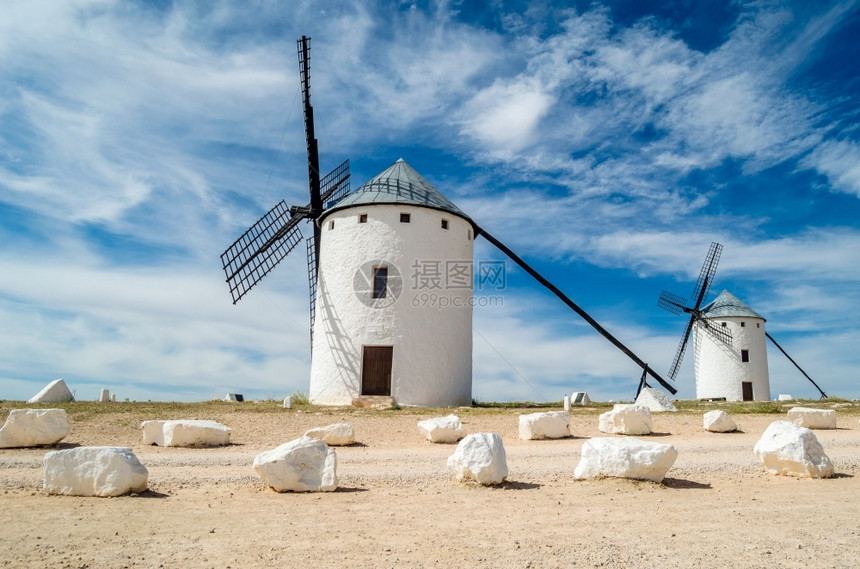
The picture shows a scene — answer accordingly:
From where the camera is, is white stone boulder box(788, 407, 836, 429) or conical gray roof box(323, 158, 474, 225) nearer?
white stone boulder box(788, 407, 836, 429)

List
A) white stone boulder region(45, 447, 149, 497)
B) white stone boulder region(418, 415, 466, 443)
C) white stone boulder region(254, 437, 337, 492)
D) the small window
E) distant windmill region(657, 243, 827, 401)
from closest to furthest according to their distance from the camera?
white stone boulder region(45, 447, 149, 497)
white stone boulder region(254, 437, 337, 492)
white stone boulder region(418, 415, 466, 443)
the small window
distant windmill region(657, 243, 827, 401)

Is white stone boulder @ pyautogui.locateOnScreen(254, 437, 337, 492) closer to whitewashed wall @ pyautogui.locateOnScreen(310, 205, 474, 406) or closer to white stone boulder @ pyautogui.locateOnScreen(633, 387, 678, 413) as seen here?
white stone boulder @ pyautogui.locateOnScreen(633, 387, 678, 413)

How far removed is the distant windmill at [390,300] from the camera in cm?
1962

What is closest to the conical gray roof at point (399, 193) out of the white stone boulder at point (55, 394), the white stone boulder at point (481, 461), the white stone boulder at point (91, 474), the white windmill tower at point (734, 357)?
the white stone boulder at point (55, 394)

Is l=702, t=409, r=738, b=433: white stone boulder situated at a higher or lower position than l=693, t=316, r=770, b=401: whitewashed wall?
lower

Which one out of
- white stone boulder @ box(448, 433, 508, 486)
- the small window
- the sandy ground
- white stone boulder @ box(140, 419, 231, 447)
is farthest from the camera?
the small window

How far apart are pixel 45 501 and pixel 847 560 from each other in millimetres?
7493

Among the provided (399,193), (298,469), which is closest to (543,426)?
(298,469)

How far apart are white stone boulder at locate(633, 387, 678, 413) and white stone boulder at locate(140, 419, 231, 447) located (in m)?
11.3

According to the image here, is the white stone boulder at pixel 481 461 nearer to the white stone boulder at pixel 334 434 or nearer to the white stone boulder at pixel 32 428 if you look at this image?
the white stone boulder at pixel 334 434

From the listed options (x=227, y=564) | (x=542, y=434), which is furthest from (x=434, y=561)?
(x=542, y=434)

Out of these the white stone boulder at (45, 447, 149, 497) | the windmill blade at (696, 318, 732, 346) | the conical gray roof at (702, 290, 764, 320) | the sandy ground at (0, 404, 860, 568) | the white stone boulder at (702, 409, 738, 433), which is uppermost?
the conical gray roof at (702, 290, 764, 320)

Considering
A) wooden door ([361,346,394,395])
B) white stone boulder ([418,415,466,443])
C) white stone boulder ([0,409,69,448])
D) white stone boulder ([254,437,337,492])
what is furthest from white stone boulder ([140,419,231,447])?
wooden door ([361,346,394,395])

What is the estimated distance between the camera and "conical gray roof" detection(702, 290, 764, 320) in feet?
120
